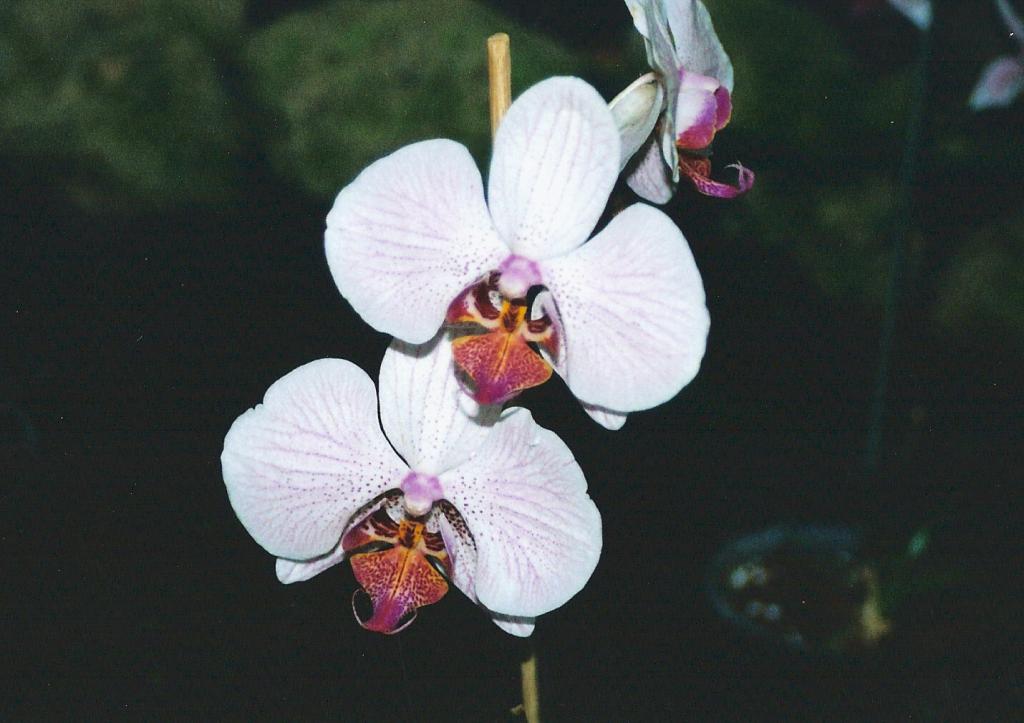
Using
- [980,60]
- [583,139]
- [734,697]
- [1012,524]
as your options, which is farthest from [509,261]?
[980,60]

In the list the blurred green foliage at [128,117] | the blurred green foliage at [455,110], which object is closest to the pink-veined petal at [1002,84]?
the blurred green foliage at [455,110]

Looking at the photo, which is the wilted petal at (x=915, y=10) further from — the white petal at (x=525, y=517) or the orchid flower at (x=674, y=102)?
the white petal at (x=525, y=517)

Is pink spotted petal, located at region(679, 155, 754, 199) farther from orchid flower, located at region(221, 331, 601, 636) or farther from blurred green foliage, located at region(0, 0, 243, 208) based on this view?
blurred green foliage, located at region(0, 0, 243, 208)

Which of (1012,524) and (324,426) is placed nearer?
(324,426)

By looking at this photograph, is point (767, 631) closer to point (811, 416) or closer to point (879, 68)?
point (811, 416)

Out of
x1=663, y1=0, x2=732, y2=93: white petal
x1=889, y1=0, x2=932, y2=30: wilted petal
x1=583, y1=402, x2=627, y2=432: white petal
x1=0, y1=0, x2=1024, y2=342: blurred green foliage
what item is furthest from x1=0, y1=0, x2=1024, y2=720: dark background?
x1=663, y1=0, x2=732, y2=93: white petal

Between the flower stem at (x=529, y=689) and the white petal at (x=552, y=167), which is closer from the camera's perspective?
the white petal at (x=552, y=167)
